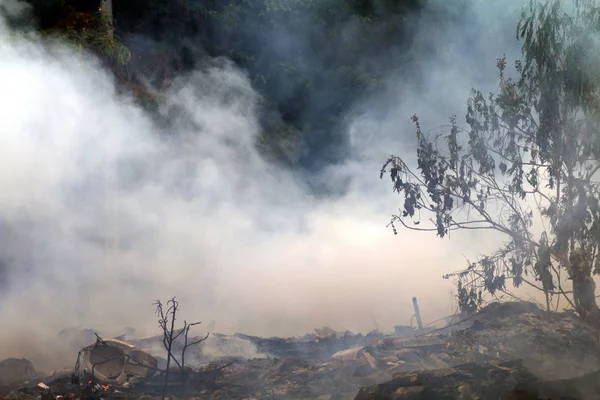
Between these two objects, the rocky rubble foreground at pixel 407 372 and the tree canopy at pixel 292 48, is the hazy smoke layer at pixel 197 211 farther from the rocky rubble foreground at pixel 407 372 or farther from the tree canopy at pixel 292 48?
the rocky rubble foreground at pixel 407 372

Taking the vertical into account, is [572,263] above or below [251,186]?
below

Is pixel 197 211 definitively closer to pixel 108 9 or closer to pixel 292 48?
pixel 108 9

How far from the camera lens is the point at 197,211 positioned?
12469 mm

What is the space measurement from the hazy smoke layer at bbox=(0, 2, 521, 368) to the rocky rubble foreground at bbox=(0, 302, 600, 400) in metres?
1.89

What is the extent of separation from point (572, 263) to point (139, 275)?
24.7 ft

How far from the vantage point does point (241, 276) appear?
12180mm

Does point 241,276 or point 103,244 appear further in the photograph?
point 241,276

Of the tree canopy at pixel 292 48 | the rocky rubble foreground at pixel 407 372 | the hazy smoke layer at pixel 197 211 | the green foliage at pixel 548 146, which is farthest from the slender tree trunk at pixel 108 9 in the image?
the green foliage at pixel 548 146

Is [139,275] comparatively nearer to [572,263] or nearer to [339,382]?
[339,382]

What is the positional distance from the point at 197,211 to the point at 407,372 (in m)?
6.38

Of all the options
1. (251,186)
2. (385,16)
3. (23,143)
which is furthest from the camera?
(385,16)

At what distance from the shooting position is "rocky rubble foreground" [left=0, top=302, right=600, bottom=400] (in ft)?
22.9

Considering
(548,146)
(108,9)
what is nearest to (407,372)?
(548,146)

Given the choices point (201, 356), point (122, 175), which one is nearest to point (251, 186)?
point (122, 175)
